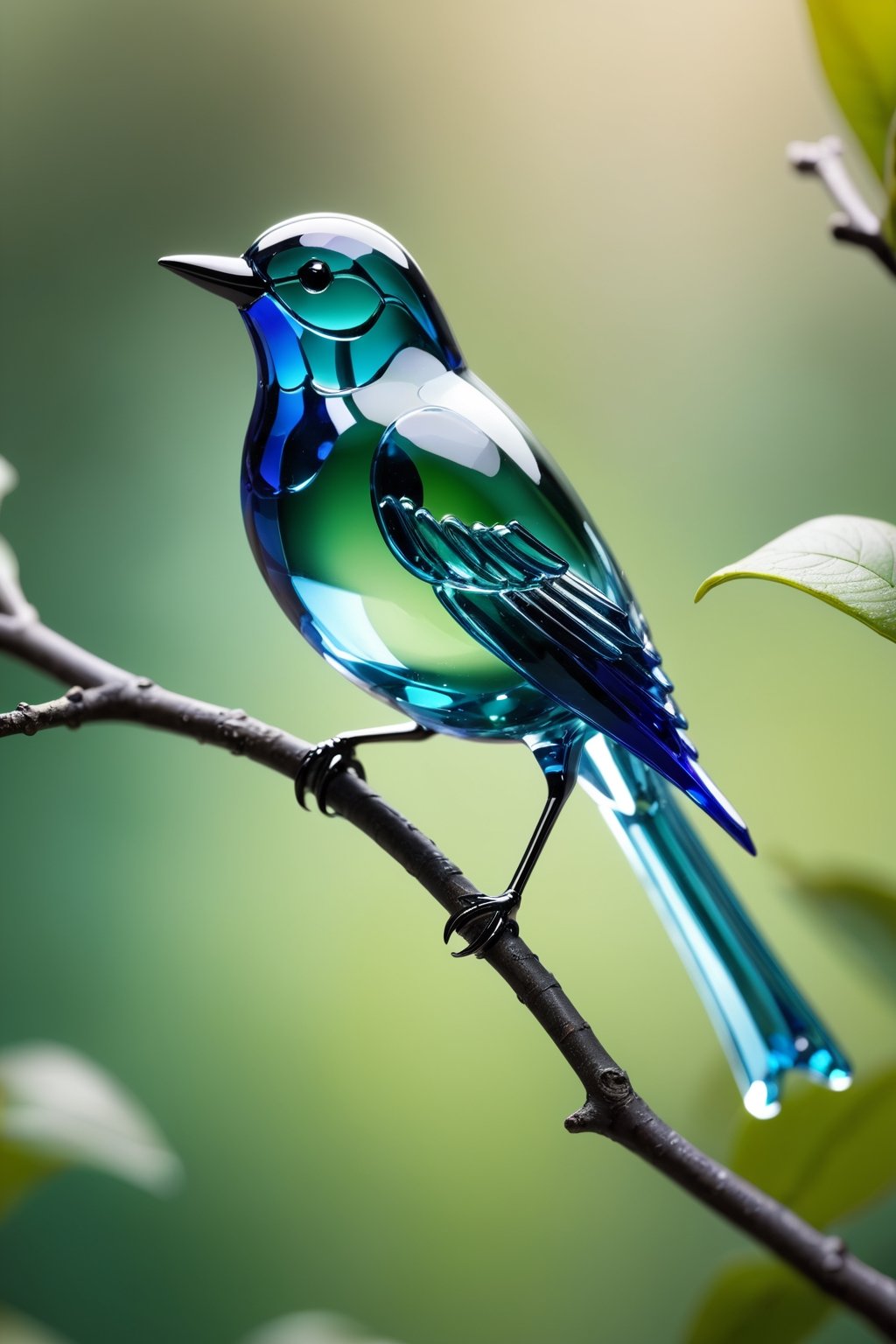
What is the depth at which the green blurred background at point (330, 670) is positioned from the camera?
A: 0.93 m

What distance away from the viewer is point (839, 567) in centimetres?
39

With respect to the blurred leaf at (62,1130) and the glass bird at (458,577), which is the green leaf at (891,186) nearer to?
the glass bird at (458,577)

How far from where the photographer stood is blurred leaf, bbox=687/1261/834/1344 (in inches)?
17.5

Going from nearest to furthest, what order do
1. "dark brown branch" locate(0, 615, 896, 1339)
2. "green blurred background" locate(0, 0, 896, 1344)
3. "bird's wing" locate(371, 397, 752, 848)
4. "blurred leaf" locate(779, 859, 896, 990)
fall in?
"dark brown branch" locate(0, 615, 896, 1339)
"bird's wing" locate(371, 397, 752, 848)
"blurred leaf" locate(779, 859, 896, 990)
"green blurred background" locate(0, 0, 896, 1344)

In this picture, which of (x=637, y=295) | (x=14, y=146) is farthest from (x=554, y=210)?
(x=14, y=146)

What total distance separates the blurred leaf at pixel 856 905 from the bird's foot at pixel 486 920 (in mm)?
157

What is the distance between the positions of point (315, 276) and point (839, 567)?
0.22 m

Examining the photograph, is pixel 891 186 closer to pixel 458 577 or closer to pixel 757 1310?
pixel 458 577

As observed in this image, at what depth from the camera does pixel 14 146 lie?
3.52 feet

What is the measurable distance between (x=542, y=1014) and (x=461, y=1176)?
61 centimetres

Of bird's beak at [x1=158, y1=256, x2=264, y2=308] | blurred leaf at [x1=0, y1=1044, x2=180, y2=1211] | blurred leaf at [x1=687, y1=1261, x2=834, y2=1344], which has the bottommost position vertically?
blurred leaf at [x1=687, y1=1261, x2=834, y2=1344]

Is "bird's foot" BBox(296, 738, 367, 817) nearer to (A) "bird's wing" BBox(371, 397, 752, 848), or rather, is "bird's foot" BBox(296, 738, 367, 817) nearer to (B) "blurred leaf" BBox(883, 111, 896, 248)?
(A) "bird's wing" BBox(371, 397, 752, 848)

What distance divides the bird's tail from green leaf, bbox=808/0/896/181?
26 cm

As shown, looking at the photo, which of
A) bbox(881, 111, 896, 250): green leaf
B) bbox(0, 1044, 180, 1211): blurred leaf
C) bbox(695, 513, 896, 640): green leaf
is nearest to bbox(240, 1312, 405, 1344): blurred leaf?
bbox(0, 1044, 180, 1211): blurred leaf
